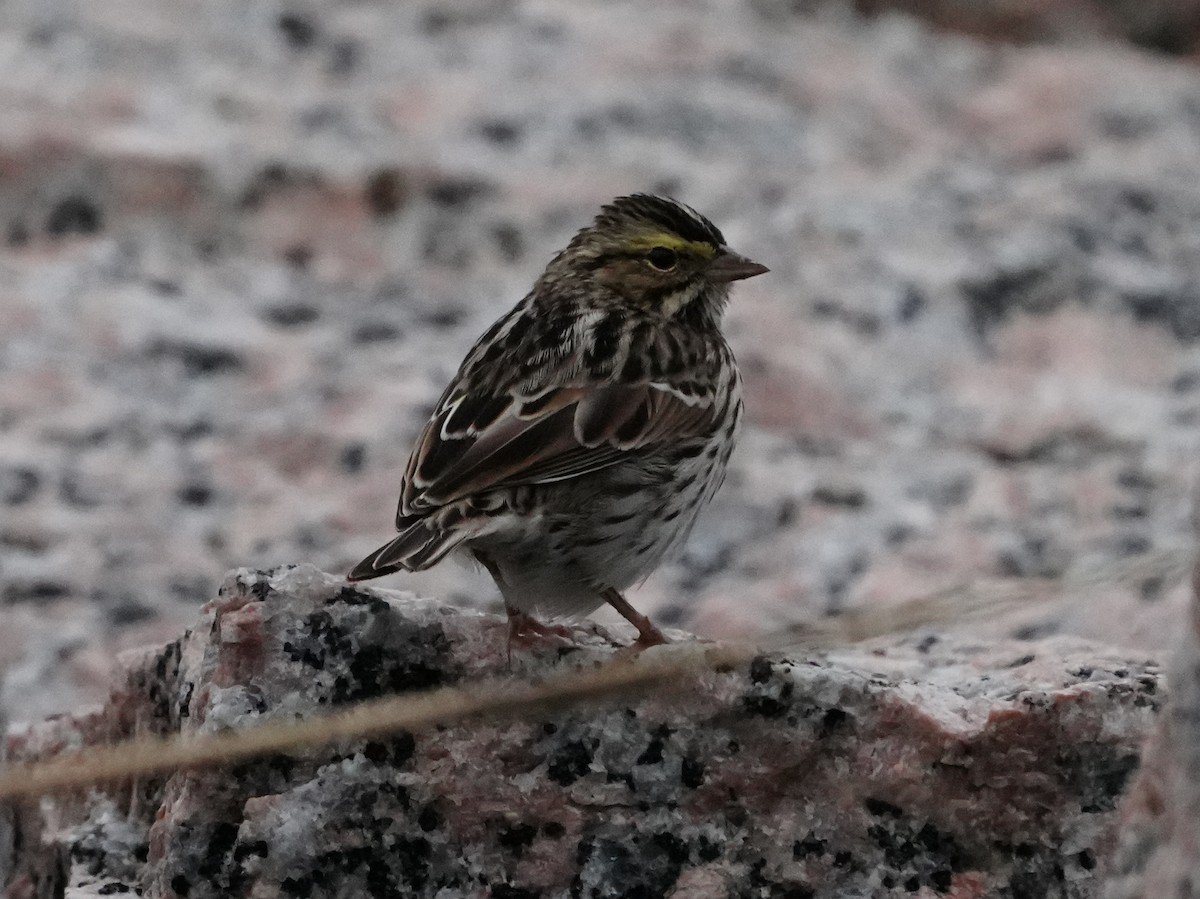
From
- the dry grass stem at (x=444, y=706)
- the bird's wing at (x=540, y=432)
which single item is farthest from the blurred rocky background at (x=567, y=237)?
the dry grass stem at (x=444, y=706)

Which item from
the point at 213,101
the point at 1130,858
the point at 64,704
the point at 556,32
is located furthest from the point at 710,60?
the point at 1130,858

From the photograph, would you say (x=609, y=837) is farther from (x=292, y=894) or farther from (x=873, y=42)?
(x=873, y=42)

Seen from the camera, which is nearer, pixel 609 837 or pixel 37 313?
pixel 609 837

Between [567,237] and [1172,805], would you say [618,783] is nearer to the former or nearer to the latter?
[1172,805]

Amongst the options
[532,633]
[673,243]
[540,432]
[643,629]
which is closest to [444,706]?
[532,633]

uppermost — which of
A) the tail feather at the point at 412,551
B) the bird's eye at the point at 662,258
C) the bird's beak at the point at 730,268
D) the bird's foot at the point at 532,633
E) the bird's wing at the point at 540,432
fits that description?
the bird's eye at the point at 662,258

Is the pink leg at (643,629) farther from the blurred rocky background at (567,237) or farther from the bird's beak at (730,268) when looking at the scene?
the bird's beak at (730,268)

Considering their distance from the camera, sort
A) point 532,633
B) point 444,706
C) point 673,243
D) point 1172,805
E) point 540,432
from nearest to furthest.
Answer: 1. point 1172,805
2. point 444,706
3. point 532,633
4. point 540,432
5. point 673,243
